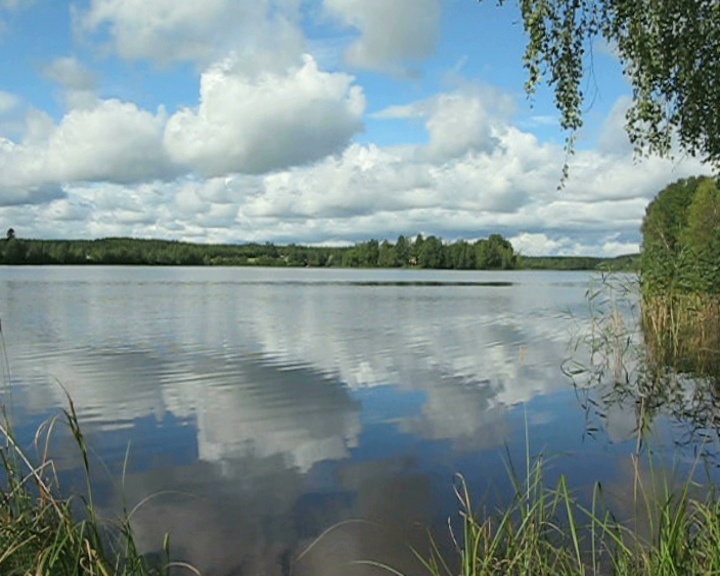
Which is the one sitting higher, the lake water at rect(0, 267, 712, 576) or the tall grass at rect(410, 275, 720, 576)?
the tall grass at rect(410, 275, 720, 576)

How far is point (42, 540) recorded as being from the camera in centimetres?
399

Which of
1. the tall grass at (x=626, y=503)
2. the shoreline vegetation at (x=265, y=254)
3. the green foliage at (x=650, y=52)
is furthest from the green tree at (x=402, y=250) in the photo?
the green foliage at (x=650, y=52)

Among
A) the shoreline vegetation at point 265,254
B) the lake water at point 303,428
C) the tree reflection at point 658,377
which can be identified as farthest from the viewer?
the shoreline vegetation at point 265,254

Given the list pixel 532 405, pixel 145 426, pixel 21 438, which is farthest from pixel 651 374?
pixel 21 438

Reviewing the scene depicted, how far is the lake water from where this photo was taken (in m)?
6.25

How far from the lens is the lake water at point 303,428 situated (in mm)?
6254

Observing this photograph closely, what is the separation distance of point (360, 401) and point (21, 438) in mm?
5080

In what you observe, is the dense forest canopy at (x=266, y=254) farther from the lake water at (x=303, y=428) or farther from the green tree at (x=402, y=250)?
the lake water at (x=303, y=428)

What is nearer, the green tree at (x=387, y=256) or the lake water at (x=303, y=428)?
the lake water at (x=303, y=428)

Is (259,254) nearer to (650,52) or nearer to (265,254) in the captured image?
(265,254)

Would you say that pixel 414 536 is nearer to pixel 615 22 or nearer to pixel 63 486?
pixel 63 486

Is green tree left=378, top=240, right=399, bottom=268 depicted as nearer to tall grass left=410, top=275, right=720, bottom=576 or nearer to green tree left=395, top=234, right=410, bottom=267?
green tree left=395, top=234, right=410, bottom=267

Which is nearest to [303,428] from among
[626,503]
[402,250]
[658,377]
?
[626,503]

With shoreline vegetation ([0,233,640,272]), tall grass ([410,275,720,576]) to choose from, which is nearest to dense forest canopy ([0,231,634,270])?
shoreline vegetation ([0,233,640,272])
